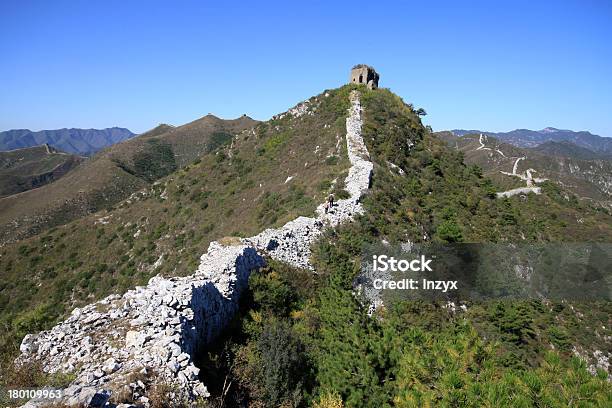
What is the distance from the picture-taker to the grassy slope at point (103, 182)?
78500 millimetres

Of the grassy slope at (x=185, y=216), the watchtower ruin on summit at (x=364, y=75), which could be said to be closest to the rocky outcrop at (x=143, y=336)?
the grassy slope at (x=185, y=216)

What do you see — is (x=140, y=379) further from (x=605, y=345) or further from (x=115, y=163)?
(x=115, y=163)

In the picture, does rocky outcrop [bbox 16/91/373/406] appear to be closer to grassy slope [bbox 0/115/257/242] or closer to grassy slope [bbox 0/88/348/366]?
grassy slope [bbox 0/88/348/366]

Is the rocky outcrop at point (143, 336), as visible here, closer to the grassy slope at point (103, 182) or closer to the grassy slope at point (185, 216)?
the grassy slope at point (185, 216)

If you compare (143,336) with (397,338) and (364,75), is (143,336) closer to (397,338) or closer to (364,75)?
(397,338)

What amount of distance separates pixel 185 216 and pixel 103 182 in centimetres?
6417

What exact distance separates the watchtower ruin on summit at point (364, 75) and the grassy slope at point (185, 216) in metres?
4.96

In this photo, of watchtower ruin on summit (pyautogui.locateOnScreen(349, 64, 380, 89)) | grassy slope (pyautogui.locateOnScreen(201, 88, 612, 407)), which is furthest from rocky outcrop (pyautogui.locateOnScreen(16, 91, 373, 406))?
watchtower ruin on summit (pyautogui.locateOnScreen(349, 64, 380, 89))

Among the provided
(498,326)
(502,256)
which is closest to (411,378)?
(498,326)

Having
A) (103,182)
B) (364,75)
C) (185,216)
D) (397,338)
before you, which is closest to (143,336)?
(397,338)

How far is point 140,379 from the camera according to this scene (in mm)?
7348

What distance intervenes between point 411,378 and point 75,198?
94.8 metres

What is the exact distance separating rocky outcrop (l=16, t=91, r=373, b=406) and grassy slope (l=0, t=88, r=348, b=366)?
47.0 ft

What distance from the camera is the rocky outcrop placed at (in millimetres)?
7434
